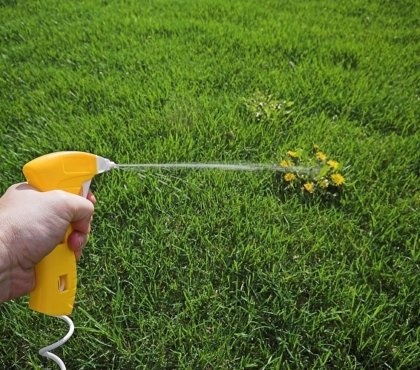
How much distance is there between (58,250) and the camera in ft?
5.20

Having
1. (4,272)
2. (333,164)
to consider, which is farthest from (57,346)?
(333,164)

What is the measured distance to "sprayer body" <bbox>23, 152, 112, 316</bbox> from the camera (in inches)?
58.6

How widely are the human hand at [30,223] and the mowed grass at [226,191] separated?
0.48 m

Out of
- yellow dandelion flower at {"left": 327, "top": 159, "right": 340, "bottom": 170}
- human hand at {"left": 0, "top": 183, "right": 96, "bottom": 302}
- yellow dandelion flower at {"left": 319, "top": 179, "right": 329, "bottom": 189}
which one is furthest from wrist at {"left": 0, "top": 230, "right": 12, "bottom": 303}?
yellow dandelion flower at {"left": 327, "top": 159, "right": 340, "bottom": 170}

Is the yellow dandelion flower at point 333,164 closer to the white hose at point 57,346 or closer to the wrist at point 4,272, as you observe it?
the white hose at point 57,346

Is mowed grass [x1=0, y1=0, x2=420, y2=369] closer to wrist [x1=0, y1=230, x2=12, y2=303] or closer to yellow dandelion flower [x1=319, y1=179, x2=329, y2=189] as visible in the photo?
yellow dandelion flower [x1=319, y1=179, x2=329, y2=189]

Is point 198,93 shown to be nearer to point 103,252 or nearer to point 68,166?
Result: point 103,252

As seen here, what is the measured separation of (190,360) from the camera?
5.72 feet

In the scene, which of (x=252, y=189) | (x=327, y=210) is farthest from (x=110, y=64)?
(x=327, y=210)

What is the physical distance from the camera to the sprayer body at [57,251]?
1489mm

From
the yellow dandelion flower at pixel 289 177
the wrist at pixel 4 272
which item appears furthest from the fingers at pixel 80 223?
the yellow dandelion flower at pixel 289 177

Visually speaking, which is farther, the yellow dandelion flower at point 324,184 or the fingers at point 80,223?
the yellow dandelion flower at point 324,184

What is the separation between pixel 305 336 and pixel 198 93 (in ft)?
6.78

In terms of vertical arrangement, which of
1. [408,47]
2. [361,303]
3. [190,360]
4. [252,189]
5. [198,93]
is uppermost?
[408,47]
